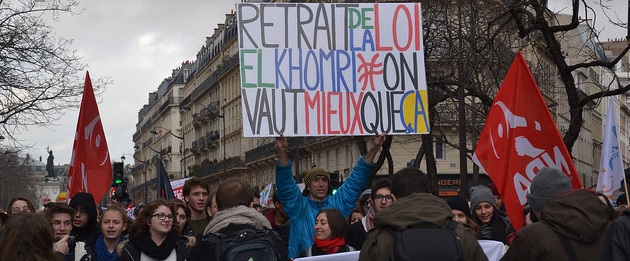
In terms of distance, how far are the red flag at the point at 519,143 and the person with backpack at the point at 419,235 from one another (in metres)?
2.34

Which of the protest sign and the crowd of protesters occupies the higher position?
the protest sign

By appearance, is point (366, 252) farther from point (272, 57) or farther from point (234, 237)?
point (272, 57)

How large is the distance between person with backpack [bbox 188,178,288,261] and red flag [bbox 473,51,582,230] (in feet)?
6.85

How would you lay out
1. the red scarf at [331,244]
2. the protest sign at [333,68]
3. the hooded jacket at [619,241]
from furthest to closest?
1. the protest sign at [333,68]
2. the red scarf at [331,244]
3. the hooded jacket at [619,241]

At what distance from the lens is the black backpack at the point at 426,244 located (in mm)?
4926

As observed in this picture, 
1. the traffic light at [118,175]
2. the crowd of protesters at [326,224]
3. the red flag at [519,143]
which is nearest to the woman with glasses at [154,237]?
the crowd of protesters at [326,224]

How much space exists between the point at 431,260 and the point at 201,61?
96823 millimetres

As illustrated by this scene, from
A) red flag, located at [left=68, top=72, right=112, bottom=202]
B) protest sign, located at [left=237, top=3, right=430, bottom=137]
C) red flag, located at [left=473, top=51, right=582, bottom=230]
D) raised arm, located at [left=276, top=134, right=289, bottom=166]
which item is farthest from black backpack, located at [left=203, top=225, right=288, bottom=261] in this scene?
red flag, located at [left=68, top=72, right=112, bottom=202]

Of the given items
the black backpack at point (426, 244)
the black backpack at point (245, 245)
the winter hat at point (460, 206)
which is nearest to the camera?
the black backpack at point (426, 244)

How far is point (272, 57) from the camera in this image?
875 cm

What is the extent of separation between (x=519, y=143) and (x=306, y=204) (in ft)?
5.46

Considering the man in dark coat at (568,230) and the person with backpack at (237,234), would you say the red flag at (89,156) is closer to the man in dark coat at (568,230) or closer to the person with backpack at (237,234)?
the person with backpack at (237,234)

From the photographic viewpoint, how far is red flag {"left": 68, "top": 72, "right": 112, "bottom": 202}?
11195 millimetres

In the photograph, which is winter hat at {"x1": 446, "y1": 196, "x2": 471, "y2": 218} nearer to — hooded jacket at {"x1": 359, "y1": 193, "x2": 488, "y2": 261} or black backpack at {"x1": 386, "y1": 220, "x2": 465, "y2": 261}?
hooded jacket at {"x1": 359, "y1": 193, "x2": 488, "y2": 261}
